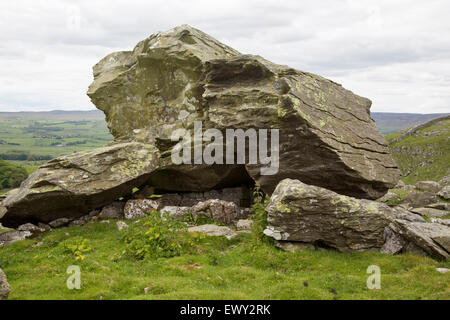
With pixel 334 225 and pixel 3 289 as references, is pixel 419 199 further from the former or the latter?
pixel 3 289

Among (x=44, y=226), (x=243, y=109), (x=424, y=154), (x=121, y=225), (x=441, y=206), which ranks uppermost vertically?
(x=243, y=109)

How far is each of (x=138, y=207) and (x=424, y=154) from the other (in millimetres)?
97932

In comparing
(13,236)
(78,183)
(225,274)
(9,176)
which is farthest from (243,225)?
(9,176)

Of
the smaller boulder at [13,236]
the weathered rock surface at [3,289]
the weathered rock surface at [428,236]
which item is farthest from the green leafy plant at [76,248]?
the weathered rock surface at [428,236]

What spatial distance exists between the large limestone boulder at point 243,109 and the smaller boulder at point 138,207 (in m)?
2.35

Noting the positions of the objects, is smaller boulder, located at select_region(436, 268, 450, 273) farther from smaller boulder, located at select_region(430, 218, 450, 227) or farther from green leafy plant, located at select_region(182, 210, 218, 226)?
green leafy plant, located at select_region(182, 210, 218, 226)

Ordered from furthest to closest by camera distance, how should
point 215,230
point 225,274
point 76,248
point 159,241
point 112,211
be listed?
point 112,211 < point 215,230 < point 76,248 < point 159,241 < point 225,274

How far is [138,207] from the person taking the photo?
30156 mm

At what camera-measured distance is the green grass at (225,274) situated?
50.8 feet

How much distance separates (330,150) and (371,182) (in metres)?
4.75

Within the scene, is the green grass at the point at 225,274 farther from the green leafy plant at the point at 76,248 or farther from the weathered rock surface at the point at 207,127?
the weathered rock surface at the point at 207,127

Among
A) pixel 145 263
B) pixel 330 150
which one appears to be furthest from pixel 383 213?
pixel 145 263
